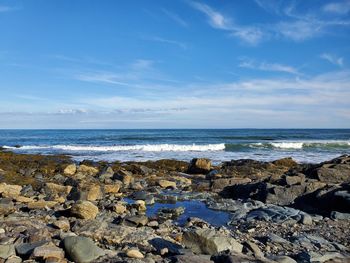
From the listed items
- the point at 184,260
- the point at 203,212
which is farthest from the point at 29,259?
the point at 203,212

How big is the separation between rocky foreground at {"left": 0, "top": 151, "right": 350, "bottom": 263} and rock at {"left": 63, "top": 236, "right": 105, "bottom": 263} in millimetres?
15

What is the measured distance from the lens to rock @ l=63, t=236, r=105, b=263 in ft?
20.0

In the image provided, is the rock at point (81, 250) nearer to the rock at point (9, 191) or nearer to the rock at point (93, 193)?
the rock at point (93, 193)

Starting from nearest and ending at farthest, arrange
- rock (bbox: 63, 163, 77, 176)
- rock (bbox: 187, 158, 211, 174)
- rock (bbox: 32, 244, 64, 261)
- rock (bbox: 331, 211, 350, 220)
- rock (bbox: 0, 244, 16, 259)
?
rock (bbox: 32, 244, 64, 261)
rock (bbox: 0, 244, 16, 259)
rock (bbox: 331, 211, 350, 220)
rock (bbox: 63, 163, 77, 176)
rock (bbox: 187, 158, 211, 174)

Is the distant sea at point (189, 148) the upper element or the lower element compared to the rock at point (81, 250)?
lower

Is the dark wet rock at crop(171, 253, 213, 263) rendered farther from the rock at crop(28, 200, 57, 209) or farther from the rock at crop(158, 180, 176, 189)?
the rock at crop(158, 180, 176, 189)

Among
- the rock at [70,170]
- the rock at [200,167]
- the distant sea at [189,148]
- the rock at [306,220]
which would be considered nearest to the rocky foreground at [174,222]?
the rock at [306,220]

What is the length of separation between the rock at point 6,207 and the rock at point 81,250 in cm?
363

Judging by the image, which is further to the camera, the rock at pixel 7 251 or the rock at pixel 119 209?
the rock at pixel 119 209

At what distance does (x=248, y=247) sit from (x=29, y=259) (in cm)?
359

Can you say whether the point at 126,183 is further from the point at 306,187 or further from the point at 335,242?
the point at 335,242

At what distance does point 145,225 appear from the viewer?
28.9 feet

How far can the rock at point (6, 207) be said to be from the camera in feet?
30.7

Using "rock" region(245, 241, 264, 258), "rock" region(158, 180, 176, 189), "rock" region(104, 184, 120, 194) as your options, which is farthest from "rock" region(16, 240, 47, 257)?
"rock" region(158, 180, 176, 189)
